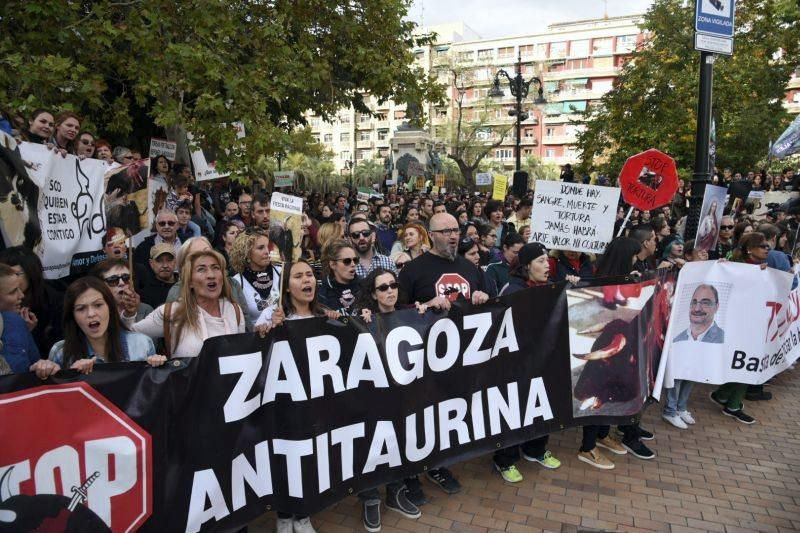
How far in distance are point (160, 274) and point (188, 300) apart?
1.31 m

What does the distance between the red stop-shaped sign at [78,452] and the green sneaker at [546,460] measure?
2.99 metres

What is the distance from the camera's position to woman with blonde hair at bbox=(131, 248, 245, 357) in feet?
11.9

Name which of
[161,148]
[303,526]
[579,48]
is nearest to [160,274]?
[303,526]

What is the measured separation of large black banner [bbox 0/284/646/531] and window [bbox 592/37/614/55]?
76475mm

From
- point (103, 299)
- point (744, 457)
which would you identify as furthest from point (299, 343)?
point (744, 457)

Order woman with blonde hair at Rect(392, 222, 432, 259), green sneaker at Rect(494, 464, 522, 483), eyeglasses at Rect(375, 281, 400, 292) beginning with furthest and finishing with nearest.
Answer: woman with blonde hair at Rect(392, 222, 432, 259), green sneaker at Rect(494, 464, 522, 483), eyeglasses at Rect(375, 281, 400, 292)

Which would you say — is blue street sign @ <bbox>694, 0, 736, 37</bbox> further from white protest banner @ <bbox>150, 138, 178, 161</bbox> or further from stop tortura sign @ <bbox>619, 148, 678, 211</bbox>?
white protest banner @ <bbox>150, 138, 178, 161</bbox>

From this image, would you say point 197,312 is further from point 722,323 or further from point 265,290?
point 722,323

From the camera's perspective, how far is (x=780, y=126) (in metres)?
21.6

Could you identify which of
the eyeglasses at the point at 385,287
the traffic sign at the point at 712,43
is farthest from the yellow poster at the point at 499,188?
the eyeglasses at the point at 385,287

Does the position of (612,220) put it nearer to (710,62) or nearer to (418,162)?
(710,62)

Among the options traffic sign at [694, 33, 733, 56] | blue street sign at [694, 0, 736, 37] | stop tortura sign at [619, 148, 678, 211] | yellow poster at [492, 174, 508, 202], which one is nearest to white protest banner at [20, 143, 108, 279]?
stop tortura sign at [619, 148, 678, 211]

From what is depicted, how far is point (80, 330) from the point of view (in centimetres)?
321

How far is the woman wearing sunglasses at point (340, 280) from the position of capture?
4.57 meters
